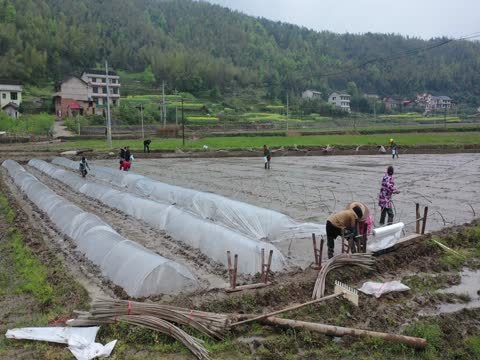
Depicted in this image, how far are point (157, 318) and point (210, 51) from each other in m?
149

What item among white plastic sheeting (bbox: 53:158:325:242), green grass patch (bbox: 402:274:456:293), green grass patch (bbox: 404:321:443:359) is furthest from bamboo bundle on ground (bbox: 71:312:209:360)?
white plastic sheeting (bbox: 53:158:325:242)

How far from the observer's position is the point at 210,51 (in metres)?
147

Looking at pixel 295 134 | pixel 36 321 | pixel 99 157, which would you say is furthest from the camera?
pixel 295 134

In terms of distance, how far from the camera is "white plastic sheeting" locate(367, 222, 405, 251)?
857 cm

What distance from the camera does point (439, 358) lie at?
5258 millimetres

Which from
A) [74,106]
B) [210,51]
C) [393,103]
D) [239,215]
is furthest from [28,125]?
[393,103]

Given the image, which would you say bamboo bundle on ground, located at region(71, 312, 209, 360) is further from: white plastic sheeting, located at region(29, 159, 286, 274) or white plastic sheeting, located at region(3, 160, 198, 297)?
white plastic sheeting, located at region(29, 159, 286, 274)

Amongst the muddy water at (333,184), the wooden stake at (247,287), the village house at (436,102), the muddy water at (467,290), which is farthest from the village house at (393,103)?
the wooden stake at (247,287)

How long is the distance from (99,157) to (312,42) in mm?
159401

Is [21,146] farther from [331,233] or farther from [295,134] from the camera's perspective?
[331,233]

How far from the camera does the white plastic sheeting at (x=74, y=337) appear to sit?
17.1 ft

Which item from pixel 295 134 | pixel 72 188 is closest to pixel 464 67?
pixel 295 134

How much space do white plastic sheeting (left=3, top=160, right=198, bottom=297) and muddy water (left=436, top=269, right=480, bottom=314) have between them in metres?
4.04

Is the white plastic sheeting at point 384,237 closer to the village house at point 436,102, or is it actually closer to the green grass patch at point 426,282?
the green grass patch at point 426,282
